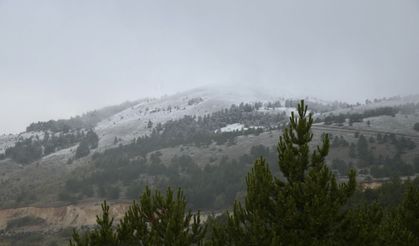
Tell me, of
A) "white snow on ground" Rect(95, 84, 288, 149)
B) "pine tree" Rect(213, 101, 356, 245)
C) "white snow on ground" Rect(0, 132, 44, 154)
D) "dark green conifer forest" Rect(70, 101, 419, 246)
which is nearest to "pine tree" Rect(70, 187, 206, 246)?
"dark green conifer forest" Rect(70, 101, 419, 246)

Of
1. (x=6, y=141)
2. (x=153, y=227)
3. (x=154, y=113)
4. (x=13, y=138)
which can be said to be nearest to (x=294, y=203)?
(x=153, y=227)

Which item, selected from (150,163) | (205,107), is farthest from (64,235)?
(205,107)

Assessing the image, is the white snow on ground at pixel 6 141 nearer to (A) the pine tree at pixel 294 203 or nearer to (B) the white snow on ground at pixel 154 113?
(B) the white snow on ground at pixel 154 113

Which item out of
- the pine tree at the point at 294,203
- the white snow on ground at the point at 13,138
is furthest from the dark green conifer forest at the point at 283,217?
the white snow on ground at the point at 13,138

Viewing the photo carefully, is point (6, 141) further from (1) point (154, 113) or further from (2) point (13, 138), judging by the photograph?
(1) point (154, 113)

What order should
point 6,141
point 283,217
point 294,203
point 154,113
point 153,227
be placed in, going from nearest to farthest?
point 294,203 → point 153,227 → point 283,217 → point 6,141 → point 154,113

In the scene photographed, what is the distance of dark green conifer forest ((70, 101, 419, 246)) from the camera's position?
15227mm

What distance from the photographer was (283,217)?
15.9m

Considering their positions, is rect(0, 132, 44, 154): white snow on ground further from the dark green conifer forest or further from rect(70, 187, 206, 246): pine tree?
the dark green conifer forest

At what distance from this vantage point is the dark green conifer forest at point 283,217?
15227 mm

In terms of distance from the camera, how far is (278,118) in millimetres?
137000

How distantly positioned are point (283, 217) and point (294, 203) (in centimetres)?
76

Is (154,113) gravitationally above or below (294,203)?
above

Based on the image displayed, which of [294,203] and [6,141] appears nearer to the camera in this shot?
[294,203]
